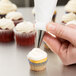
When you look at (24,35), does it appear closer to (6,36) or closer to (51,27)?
(6,36)

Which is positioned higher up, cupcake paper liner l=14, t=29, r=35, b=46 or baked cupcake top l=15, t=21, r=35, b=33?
baked cupcake top l=15, t=21, r=35, b=33

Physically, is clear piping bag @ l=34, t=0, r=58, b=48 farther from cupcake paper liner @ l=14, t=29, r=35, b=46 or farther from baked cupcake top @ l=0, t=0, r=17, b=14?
baked cupcake top @ l=0, t=0, r=17, b=14

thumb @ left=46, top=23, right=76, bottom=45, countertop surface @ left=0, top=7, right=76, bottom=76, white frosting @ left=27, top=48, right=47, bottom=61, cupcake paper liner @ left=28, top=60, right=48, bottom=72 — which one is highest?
thumb @ left=46, top=23, right=76, bottom=45

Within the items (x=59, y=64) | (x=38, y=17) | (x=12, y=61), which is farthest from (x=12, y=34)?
(x=38, y=17)

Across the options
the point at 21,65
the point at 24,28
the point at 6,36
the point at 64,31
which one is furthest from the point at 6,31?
the point at 64,31

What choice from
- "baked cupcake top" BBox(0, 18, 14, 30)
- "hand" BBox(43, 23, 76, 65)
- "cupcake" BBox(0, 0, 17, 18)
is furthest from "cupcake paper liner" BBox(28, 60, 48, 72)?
"cupcake" BBox(0, 0, 17, 18)

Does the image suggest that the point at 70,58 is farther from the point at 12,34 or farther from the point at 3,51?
the point at 12,34
